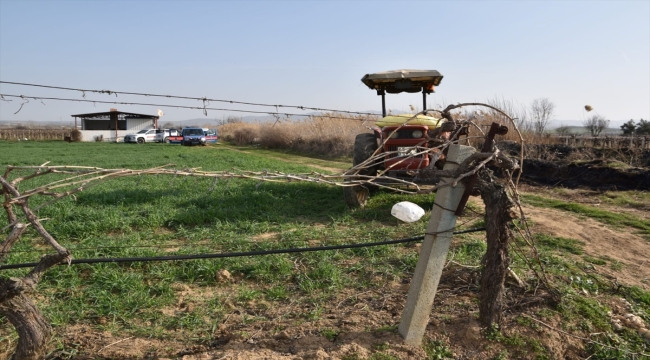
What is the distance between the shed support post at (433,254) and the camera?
2955mm

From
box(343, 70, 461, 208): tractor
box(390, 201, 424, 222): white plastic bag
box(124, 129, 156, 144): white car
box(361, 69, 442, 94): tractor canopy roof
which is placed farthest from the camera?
box(124, 129, 156, 144): white car

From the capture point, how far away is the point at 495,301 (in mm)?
3119

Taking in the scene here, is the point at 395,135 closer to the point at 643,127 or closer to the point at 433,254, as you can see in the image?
the point at 433,254

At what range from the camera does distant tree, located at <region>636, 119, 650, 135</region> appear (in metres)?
18.0

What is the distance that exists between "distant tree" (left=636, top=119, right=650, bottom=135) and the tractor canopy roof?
552 inches

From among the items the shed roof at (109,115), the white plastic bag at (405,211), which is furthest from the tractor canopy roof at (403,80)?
the shed roof at (109,115)

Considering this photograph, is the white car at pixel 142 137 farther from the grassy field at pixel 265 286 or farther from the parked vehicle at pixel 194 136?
the grassy field at pixel 265 286

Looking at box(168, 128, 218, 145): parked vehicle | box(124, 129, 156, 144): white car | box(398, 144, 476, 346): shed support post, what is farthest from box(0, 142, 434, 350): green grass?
box(124, 129, 156, 144): white car

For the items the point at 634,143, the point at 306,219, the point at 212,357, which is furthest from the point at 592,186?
the point at 212,357

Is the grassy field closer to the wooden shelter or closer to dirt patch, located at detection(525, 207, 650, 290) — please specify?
dirt patch, located at detection(525, 207, 650, 290)

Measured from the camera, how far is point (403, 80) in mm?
8594

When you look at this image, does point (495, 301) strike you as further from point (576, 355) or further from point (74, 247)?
point (74, 247)

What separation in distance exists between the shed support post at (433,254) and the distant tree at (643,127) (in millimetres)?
19171

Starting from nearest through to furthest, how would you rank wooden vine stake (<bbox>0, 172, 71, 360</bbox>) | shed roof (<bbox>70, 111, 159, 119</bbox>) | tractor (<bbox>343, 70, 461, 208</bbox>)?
wooden vine stake (<bbox>0, 172, 71, 360</bbox>) → tractor (<bbox>343, 70, 461, 208</bbox>) → shed roof (<bbox>70, 111, 159, 119</bbox>)
